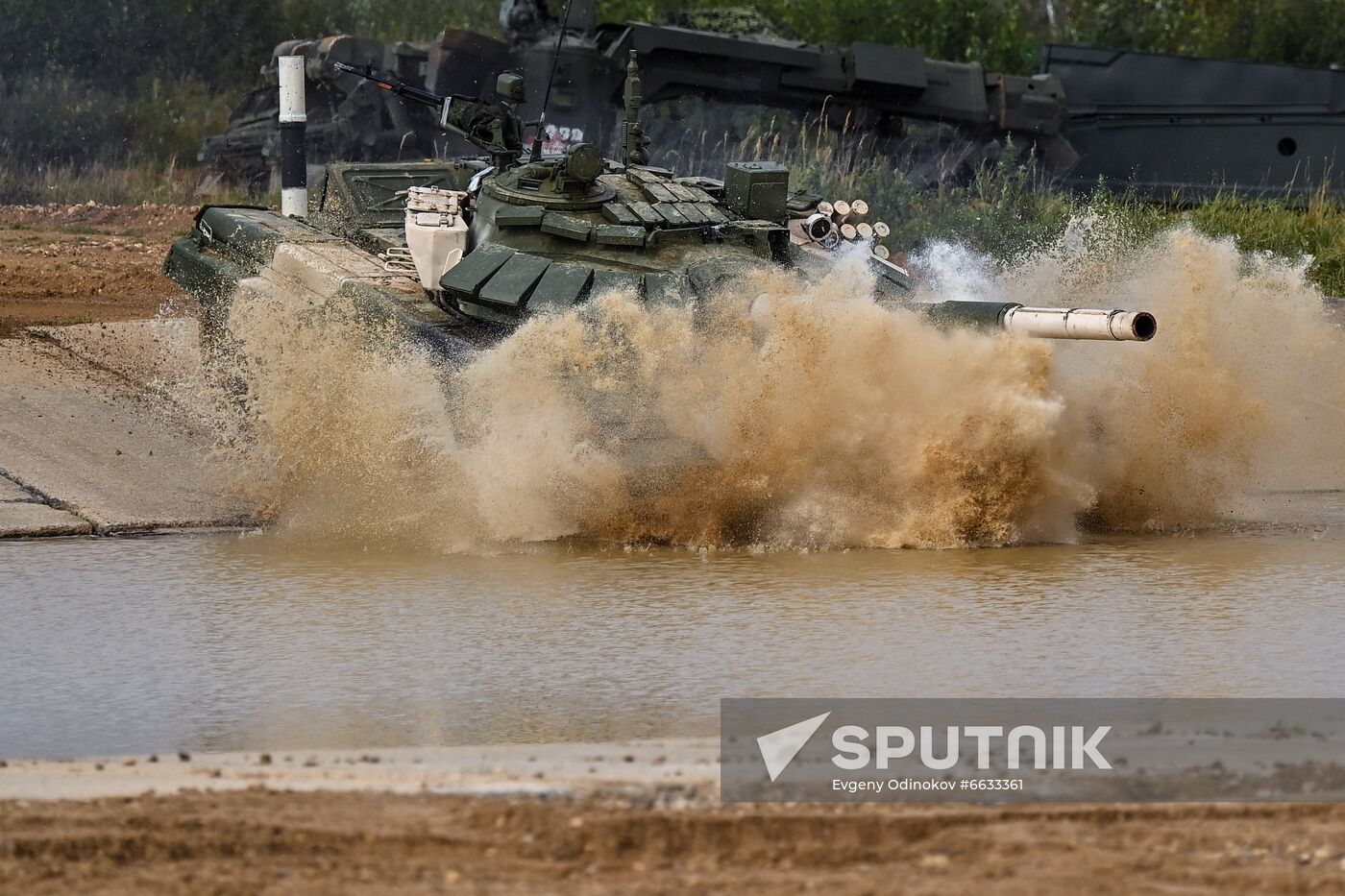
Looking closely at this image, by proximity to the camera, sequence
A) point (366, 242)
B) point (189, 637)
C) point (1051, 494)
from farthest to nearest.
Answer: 1. point (366, 242)
2. point (1051, 494)
3. point (189, 637)

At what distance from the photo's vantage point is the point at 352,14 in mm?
23828

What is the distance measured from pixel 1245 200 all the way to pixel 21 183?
11616 mm

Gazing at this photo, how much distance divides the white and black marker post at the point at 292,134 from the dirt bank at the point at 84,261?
102 cm

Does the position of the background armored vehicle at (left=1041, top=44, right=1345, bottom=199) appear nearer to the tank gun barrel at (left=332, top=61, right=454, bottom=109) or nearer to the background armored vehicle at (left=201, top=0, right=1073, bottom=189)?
the background armored vehicle at (left=201, top=0, right=1073, bottom=189)

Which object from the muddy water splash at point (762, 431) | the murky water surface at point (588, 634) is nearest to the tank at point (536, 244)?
the muddy water splash at point (762, 431)

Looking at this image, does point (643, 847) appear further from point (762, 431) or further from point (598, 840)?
point (762, 431)

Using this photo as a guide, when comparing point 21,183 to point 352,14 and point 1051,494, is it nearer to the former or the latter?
point 352,14

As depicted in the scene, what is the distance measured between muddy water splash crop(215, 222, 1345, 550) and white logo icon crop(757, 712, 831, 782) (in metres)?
2.90

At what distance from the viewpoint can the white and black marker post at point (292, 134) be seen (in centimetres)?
1258

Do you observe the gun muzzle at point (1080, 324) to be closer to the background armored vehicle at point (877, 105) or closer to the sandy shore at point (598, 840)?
the sandy shore at point (598, 840)

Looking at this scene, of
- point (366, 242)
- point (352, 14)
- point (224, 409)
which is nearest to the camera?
point (224, 409)

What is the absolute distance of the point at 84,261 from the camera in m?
15.0

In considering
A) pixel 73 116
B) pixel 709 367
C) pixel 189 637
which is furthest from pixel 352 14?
pixel 189 637

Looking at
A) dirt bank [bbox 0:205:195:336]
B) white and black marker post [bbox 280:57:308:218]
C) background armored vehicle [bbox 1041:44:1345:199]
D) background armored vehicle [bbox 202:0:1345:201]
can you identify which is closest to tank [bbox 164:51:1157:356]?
white and black marker post [bbox 280:57:308:218]
